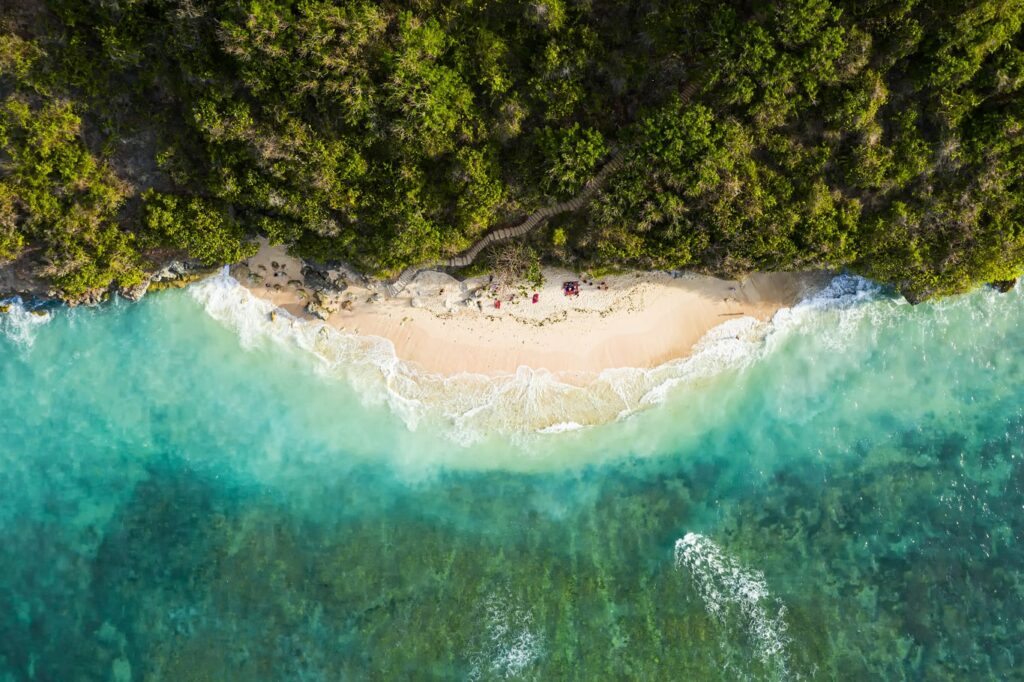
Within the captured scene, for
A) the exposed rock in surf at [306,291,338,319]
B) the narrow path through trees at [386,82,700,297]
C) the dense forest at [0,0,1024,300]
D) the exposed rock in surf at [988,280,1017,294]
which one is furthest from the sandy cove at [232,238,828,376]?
the exposed rock in surf at [988,280,1017,294]

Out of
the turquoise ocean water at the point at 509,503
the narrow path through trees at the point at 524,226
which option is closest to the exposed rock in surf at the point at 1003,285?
the turquoise ocean water at the point at 509,503

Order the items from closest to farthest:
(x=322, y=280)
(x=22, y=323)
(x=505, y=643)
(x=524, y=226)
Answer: (x=524, y=226)
(x=505, y=643)
(x=322, y=280)
(x=22, y=323)

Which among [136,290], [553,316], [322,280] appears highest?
[553,316]

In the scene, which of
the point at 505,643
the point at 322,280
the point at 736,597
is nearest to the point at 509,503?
the point at 505,643

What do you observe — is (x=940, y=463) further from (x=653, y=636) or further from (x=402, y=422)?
(x=402, y=422)

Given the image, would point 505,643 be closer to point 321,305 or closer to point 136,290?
point 321,305

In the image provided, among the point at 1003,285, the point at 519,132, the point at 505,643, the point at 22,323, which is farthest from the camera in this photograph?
the point at 22,323

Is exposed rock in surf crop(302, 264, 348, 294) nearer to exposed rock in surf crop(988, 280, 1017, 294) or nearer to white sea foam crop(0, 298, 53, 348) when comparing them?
white sea foam crop(0, 298, 53, 348)
